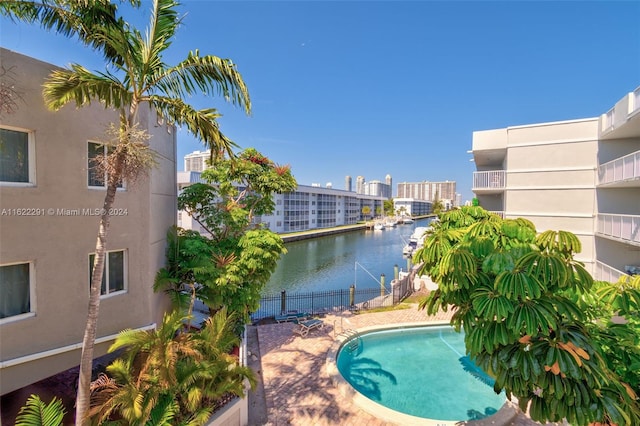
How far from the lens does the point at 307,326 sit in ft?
40.6

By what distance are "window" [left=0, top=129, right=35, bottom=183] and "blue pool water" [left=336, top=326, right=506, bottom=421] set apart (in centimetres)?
1072

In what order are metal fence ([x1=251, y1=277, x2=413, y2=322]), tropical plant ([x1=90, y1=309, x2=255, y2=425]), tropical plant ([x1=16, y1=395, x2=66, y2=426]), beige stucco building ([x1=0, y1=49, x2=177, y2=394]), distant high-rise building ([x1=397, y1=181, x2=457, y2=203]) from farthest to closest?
distant high-rise building ([x1=397, y1=181, x2=457, y2=203]) → metal fence ([x1=251, y1=277, x2=413, y2=322]) → beige stucco building ([x1=0, y1=49, x2=177, y2=394]) → tropical plant ([x1=90, y1=309, x2=255, y2=425]) → tropical plant ([x1=16, y1=395, x2=66, y2=426])

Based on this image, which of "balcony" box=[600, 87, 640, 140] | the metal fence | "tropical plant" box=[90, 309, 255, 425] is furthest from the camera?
the metal fence

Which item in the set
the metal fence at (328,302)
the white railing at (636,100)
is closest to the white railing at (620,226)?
the white railing at (636,100)

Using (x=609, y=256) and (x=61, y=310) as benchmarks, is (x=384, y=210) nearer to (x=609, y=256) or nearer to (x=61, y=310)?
(x=609, y=256)

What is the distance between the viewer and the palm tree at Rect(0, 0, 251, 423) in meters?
4.64

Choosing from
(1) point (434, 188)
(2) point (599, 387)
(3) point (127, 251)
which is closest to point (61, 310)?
(3) point (127, 251)

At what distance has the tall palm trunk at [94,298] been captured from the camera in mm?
4594

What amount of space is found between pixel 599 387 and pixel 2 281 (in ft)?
33.6

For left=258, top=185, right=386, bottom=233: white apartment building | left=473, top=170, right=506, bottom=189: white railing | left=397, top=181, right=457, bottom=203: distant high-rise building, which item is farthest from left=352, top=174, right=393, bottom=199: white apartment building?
left=473, top=170, right=506, bottom=189: white railing

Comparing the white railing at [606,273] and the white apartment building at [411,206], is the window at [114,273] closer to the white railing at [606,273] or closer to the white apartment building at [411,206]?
the white railing at [606,273]

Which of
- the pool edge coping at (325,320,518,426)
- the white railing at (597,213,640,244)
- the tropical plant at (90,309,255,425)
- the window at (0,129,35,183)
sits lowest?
the pool edge coping at (325,320,518,426)

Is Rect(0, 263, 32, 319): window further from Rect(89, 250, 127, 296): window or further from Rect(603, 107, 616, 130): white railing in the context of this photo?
Rect(603, 107, 616, 130): white railing

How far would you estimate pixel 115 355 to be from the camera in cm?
809
